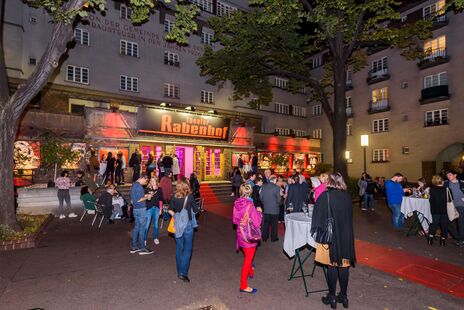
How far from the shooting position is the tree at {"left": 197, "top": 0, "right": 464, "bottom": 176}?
46.9 feet

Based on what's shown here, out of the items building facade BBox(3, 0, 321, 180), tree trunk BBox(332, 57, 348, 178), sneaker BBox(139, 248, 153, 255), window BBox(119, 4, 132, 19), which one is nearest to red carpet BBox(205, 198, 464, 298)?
sneaker BBox(139, 248, 153, 255)

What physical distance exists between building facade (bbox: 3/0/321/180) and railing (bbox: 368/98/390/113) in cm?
842

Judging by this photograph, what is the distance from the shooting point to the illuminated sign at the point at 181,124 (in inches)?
781

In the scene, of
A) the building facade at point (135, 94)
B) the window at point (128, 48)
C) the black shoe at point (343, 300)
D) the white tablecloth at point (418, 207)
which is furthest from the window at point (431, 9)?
the black shoe at point (343, 300)

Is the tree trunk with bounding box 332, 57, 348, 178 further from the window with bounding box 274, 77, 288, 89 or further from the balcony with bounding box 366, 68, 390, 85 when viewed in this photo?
the window with bounding box 274, 77, 288, 89

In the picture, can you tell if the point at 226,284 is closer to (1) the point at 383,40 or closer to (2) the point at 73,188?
(2) the point at 73,188

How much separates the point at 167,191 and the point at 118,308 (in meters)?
5.88

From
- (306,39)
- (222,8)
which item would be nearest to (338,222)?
(306,39)

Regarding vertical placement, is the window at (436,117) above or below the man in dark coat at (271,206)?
above

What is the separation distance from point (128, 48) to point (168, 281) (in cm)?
2104

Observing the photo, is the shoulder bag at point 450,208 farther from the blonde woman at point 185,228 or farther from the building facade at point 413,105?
the building facade at point 413,105

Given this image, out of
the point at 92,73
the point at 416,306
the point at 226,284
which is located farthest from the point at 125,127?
the point at 416,306

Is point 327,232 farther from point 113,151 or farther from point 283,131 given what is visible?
point 283,131

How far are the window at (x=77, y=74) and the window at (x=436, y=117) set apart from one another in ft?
88.9
